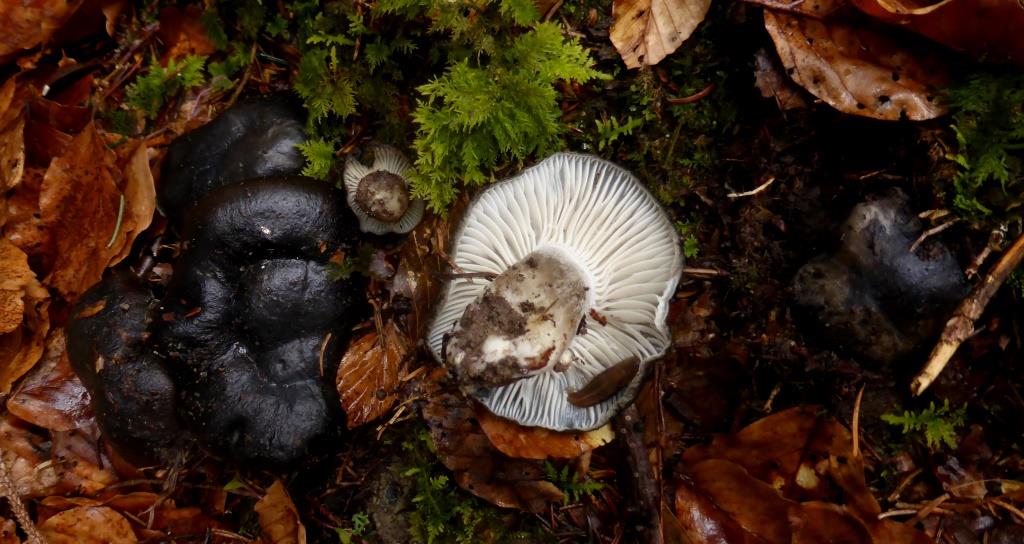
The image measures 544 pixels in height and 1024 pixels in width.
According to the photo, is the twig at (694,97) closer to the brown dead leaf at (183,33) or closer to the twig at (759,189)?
the twig at (759,189)

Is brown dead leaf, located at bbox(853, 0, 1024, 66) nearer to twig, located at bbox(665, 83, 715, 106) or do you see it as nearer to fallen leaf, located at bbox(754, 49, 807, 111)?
fallen leaf, located at bbox(754, 49, 807, 111)

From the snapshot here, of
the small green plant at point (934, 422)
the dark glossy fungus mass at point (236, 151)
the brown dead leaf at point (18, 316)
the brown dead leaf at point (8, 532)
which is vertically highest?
the dark glossy fungus mass at point (236, 151)

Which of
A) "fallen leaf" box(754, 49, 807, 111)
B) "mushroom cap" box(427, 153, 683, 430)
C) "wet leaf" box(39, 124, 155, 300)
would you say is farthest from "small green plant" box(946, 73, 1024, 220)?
"wet leaf" box(39, 124, 155, 300)

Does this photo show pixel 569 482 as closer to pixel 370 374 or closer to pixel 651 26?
pixel 370 374

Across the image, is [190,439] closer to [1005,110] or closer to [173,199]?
[173,199]

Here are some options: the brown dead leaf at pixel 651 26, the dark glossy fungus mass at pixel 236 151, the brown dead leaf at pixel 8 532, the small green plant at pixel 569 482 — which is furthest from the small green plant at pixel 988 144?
the brown dead leaf at pixel 8 532

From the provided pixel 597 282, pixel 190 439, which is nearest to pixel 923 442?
pixel 597 282

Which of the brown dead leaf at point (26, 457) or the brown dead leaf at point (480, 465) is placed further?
the brown dead leaf at point (26, 457)
